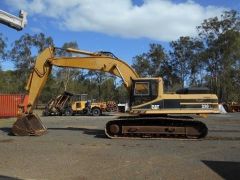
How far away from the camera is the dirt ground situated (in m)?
11.9

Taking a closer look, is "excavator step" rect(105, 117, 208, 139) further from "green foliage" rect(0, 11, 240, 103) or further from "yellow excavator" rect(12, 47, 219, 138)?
"green foliage" rect(0, 11, 240, 103)

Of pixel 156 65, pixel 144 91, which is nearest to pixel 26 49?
pixel 156 65

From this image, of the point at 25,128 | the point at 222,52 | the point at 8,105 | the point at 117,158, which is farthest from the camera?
A: the point at 222,52

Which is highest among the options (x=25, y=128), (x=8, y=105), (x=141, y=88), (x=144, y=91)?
(x=141, y=88)

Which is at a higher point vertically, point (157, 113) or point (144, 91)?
point (144, 91)

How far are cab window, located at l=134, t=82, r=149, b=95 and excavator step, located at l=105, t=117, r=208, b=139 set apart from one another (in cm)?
118

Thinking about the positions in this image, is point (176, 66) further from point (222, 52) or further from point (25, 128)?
point (25, 128)

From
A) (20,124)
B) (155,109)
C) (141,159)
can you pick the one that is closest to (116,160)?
(141,159)

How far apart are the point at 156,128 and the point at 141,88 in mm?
1926

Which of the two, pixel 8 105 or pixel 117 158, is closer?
pixel 117 158

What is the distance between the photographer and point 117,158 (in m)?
14.5

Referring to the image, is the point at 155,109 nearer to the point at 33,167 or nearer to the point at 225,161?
the point at 225,161

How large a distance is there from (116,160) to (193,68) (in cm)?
7196

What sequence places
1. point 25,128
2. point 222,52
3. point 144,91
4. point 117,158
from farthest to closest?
point 222,52 < point 25,128 < point 144,91 < point 117,158
